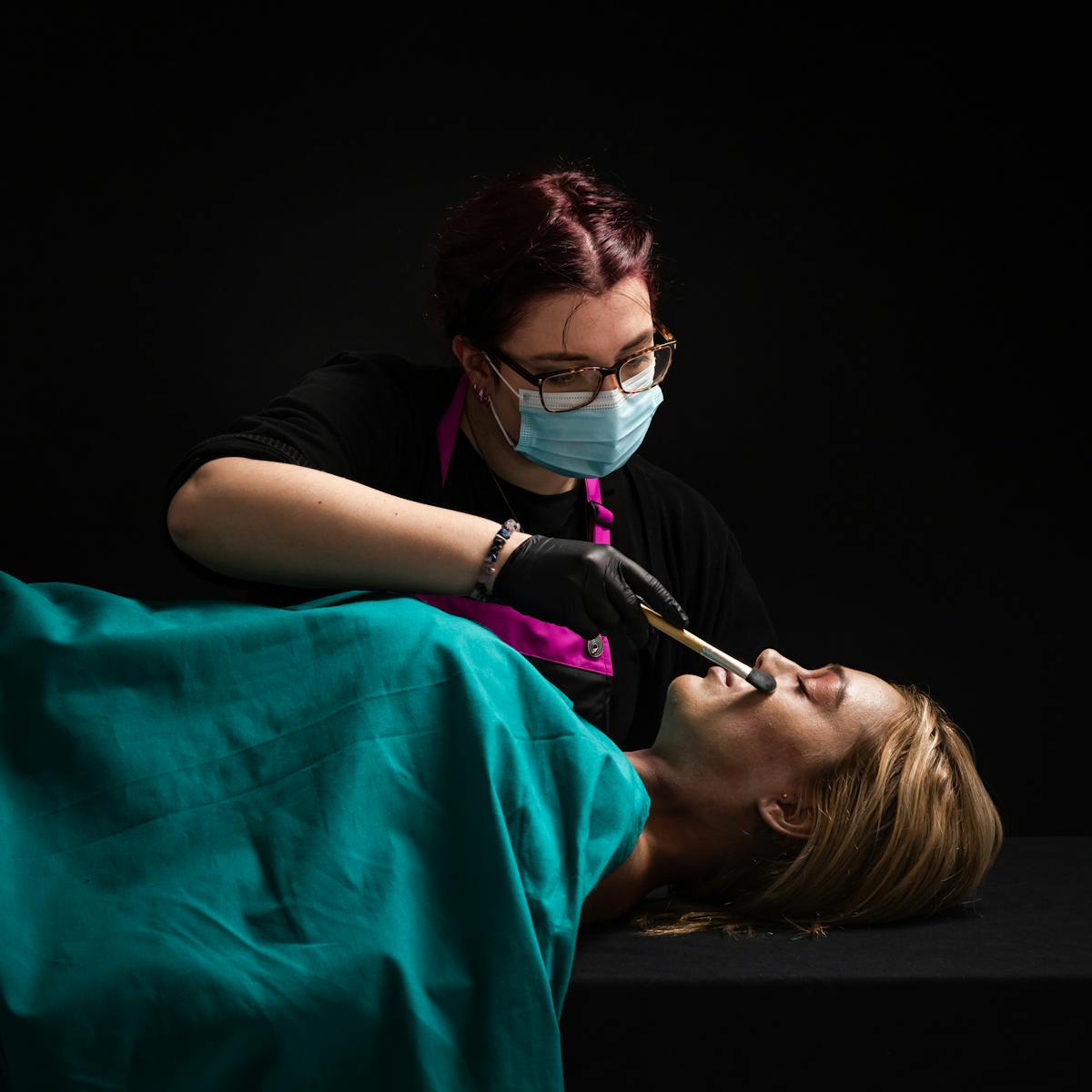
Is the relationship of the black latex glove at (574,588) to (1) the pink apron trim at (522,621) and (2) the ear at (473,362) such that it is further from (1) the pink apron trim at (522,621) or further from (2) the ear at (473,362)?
(2) the ear at (473,362)

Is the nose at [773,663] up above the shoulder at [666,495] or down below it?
below

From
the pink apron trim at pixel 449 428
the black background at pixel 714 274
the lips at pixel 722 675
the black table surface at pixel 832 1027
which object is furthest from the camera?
the black background at pixel 714 274

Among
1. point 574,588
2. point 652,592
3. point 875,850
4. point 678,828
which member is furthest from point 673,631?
point 875,850

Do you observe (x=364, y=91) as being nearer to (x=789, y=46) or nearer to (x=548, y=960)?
(x=789, y=46)

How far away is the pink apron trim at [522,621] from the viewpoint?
1.98 metres

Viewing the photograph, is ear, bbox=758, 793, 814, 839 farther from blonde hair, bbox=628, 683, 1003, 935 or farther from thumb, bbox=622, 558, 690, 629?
thumb, bbox=622, 558, 690, 629

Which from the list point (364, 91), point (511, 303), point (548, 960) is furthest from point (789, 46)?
point (548, 960)

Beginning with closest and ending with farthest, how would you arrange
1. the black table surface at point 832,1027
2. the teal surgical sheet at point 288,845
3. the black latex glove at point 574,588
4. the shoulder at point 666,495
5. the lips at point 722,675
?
the teal surgical sheet at point 288,845 → the black table surface at point 832,1027 → the black latex glove at point 574,588 → the lips at point 722,675 → the shoulder at point 666,495

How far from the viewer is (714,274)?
2.76 meters

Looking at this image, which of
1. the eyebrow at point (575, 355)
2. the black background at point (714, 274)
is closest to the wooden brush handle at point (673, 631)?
the eyebrow at point (575, 355)

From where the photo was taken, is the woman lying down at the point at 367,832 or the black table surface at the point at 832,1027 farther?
the black table surface at the point at 832,1027

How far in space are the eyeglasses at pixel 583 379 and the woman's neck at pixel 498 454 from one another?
0.52 feet

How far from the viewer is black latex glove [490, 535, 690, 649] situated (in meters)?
1.68

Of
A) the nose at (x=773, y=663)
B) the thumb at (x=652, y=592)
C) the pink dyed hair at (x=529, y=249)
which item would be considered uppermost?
the pink dyed hair at (x=529, y=249)
